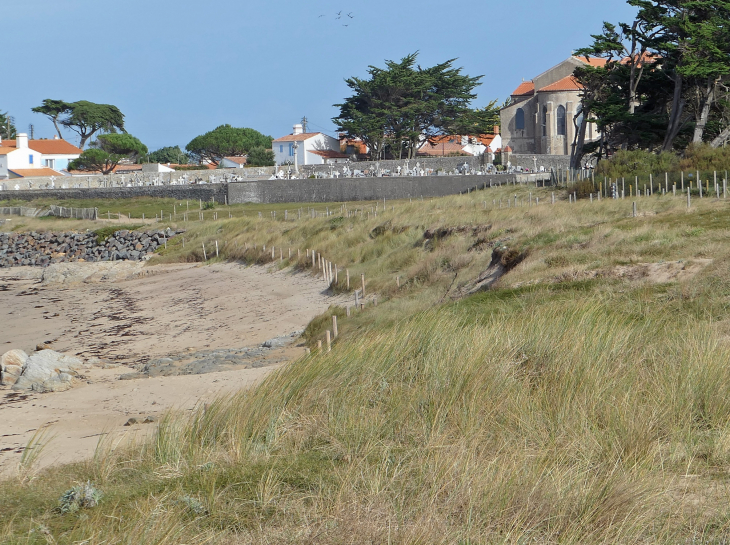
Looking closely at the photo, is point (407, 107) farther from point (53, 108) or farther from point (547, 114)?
point (53, 108)

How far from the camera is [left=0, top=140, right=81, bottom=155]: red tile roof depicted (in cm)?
9456

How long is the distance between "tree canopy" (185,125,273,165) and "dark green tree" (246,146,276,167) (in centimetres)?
759

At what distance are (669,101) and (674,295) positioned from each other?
121 feet

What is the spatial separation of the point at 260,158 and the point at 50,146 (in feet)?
90.9

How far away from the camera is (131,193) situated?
2574 inches

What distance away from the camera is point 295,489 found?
5352 mm

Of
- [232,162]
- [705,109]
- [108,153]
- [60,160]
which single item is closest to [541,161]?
[705,109]

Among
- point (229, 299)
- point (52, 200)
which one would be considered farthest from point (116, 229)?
point (229, 299)

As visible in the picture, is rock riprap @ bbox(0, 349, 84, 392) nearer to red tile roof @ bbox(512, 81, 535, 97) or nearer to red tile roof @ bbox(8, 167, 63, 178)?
red tile roof @ bbox(512, 81, 535, 97)

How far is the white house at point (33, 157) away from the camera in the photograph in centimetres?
8612

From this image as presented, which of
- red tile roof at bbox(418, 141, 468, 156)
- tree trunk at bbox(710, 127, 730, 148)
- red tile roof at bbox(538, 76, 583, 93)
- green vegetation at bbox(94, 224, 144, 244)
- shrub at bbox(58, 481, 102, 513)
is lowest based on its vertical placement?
shrub at bbox(58, 481, 102, 513)

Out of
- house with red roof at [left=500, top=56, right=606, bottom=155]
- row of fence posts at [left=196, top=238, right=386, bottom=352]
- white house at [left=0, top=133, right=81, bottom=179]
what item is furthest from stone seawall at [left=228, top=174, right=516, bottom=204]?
white house at [left=0, top=133, right=81, bottom=179]

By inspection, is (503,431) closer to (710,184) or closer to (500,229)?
(500,229)

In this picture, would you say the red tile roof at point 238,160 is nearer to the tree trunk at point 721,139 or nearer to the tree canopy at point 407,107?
the tree canopy at point 407,107
